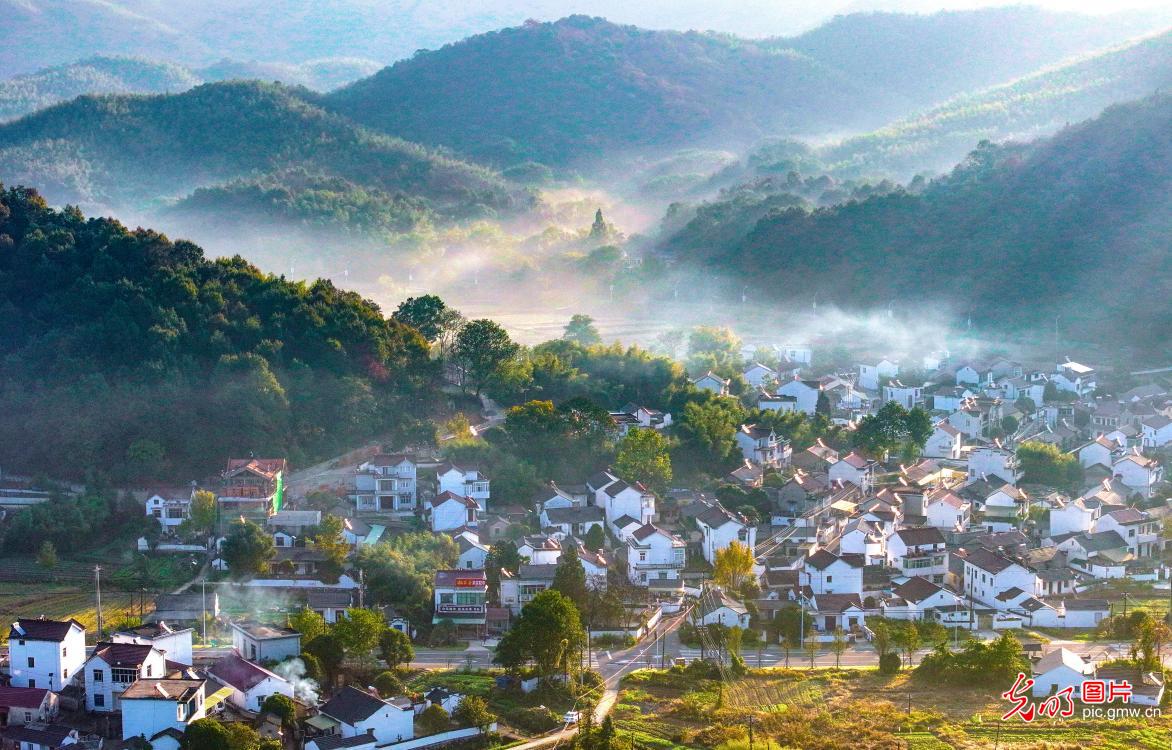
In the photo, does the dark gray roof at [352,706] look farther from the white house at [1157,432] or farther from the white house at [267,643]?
the white house at [1157,432]

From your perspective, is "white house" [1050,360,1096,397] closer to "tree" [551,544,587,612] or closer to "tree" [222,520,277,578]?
"tree" [551,544,587,612]

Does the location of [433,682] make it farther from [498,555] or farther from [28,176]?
[28,176]

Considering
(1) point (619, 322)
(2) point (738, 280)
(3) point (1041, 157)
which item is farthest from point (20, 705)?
(3) point (1041, 157)

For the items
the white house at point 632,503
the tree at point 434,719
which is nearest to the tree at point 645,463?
the white house at point 632,503

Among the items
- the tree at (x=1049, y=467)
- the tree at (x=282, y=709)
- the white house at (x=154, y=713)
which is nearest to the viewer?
the white house at (x=154, y=713)

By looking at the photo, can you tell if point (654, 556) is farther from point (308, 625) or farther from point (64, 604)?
point (64, 604)
